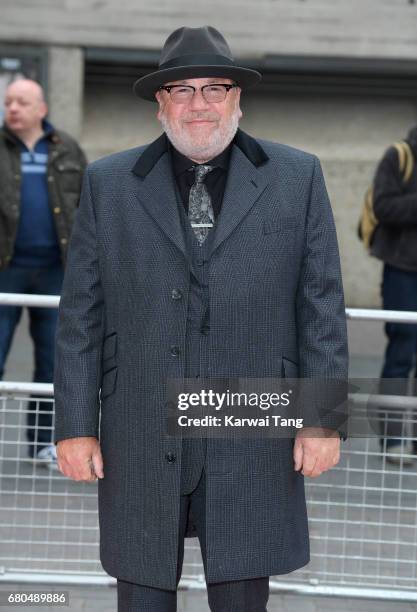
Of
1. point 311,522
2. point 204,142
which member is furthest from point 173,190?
point 311,522

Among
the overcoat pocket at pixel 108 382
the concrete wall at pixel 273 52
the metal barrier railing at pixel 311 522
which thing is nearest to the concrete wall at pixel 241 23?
the concrete wall at pixel 273 52

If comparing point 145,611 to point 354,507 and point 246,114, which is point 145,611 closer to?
point 354,507

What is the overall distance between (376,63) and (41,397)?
8610 mm

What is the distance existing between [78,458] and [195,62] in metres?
1.11

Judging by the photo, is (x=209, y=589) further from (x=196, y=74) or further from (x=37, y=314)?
(x=37, y=314)

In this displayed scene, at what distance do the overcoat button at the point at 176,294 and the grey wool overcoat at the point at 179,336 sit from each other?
0.01 meters

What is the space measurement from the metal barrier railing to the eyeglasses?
57.4 inches

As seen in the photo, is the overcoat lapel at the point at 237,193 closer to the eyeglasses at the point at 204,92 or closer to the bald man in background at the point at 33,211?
the eyeglasses at the point at 204,92

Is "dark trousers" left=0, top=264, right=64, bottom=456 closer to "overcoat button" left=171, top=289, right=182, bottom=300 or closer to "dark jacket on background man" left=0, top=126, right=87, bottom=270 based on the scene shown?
"dark jacket on background man" left=0, top=126, right=87, bottom=270

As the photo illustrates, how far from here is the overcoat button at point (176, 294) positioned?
3.23m

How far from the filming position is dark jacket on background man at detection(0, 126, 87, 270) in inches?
249

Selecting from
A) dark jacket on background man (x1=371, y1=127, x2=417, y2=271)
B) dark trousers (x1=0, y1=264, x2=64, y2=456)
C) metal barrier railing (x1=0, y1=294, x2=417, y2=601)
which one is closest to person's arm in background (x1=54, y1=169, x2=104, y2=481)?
metal barrier railing (x1=0, y1=294, x2=417, y2=601)

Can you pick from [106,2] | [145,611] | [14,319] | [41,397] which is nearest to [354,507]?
[41,397]

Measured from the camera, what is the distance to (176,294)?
323 cm
